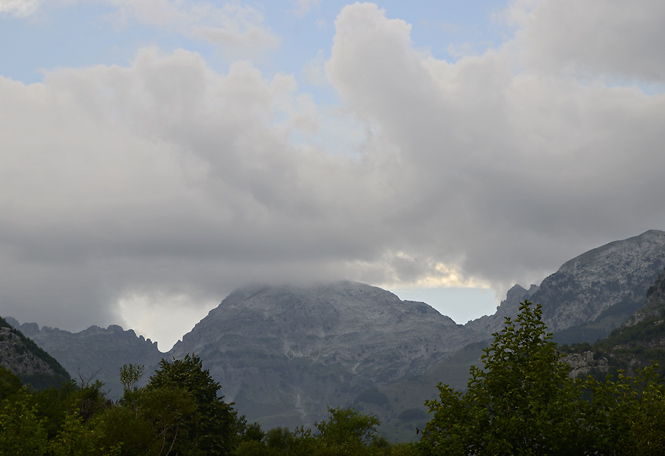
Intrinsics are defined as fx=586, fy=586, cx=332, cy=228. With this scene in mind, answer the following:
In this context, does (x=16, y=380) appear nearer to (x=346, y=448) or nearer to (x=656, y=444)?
(x=346, y=448)

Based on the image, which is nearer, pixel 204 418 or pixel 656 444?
pixel 656 444

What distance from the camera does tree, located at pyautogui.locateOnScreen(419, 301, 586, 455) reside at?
4769cm

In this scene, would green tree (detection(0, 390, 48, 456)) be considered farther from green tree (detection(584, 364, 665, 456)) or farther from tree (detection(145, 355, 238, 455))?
green tree (detection(584, 364, 665, 456))

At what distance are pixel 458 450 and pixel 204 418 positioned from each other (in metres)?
73.4

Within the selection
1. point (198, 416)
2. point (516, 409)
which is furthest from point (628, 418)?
point (198, 416)

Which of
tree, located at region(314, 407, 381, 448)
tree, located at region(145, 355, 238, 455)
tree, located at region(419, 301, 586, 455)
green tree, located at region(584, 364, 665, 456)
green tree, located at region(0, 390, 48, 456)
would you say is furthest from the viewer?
tree, located at region(314, 407, 381, 448)

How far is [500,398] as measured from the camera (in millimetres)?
53000

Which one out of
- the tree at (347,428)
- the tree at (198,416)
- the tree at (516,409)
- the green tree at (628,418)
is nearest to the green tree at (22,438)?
the tree at (516,409)

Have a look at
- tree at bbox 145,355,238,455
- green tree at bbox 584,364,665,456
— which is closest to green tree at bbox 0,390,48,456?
tree at bbox 145,355,238,455

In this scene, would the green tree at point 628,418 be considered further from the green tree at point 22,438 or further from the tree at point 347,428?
the tree at point 347,428

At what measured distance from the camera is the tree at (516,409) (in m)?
47.7

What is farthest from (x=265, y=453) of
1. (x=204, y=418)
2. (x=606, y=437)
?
(x=606, y=437)

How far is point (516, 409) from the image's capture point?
51312mm

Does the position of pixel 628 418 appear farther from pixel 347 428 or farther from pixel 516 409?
pixel 347 428
